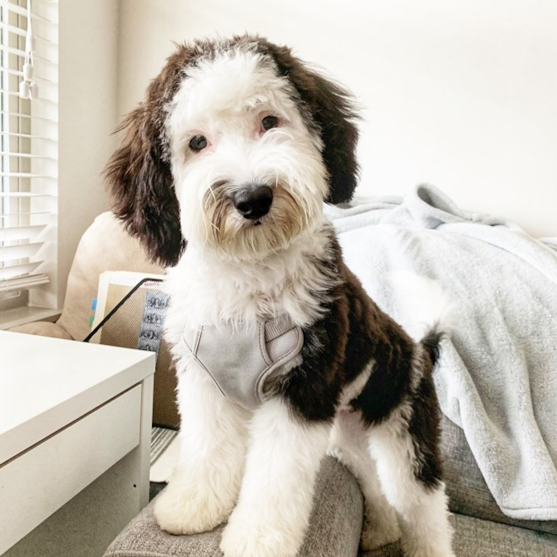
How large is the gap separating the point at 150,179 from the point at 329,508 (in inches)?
26.1

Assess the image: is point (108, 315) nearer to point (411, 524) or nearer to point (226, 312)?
point (226, 312)

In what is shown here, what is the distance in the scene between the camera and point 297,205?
2.39 feet

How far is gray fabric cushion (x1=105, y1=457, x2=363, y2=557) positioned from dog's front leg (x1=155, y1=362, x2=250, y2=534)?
0.15 ft

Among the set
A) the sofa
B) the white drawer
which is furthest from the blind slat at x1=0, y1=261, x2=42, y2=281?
the white drawer

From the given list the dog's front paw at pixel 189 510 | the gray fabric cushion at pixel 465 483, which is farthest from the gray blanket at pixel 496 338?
the dog's front paw at pixel 189 510

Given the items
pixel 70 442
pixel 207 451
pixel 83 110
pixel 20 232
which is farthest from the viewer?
pixel 83 110

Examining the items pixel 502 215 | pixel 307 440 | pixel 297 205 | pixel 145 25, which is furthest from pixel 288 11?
pixel 307 440

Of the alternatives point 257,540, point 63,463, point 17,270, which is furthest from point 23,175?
point 257,540

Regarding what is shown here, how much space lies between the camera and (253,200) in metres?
0.70

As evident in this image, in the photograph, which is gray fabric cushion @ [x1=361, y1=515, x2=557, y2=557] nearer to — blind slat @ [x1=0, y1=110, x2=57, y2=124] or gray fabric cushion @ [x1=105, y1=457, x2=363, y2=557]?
gray fabric cushion @ [x1=105, y1=457, x2=363, y2=557]

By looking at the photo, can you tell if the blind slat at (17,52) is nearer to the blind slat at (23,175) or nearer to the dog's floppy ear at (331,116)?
the blind slat at (23,175)

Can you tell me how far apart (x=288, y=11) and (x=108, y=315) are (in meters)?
1.25

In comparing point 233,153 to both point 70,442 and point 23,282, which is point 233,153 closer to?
point 70,442

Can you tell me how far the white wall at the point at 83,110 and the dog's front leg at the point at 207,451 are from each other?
1.02m
